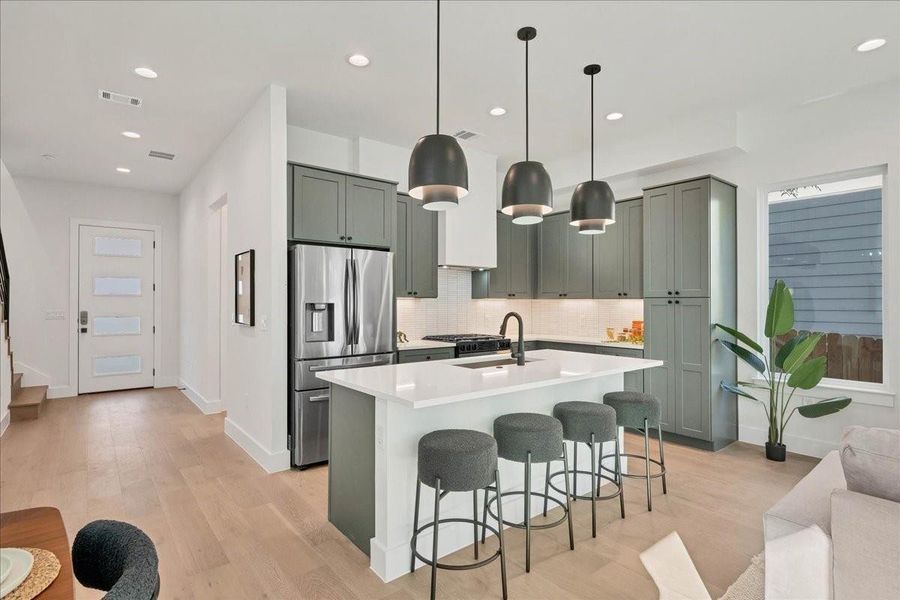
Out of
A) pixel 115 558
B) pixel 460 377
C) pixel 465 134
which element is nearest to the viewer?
pixel 115 558

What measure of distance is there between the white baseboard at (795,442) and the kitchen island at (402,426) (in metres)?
2.22

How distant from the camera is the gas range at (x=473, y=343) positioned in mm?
4938

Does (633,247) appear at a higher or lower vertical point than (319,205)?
lower

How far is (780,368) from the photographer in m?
3.96

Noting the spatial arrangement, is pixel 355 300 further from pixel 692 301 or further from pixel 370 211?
pixel 692 301

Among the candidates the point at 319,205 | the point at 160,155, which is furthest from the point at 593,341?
the point at 160,155

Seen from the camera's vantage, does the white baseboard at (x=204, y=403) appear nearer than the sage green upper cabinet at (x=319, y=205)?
No

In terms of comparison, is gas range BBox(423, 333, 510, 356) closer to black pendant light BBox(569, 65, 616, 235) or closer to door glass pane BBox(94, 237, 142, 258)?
black pendant light BBox(569, 65, 616, 235)

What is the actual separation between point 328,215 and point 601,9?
2.62 metres

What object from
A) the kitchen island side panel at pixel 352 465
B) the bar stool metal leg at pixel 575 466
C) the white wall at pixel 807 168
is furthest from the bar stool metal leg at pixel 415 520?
the white wall at pixel 807 168

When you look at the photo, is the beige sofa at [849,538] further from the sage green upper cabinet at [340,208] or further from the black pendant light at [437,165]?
the sage green upper cabinet at [340,208]

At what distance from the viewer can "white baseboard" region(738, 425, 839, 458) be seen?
13.1 ft

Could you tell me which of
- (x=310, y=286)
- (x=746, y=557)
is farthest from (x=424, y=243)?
(x=746, y=557)

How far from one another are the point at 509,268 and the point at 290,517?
13.0 feet
